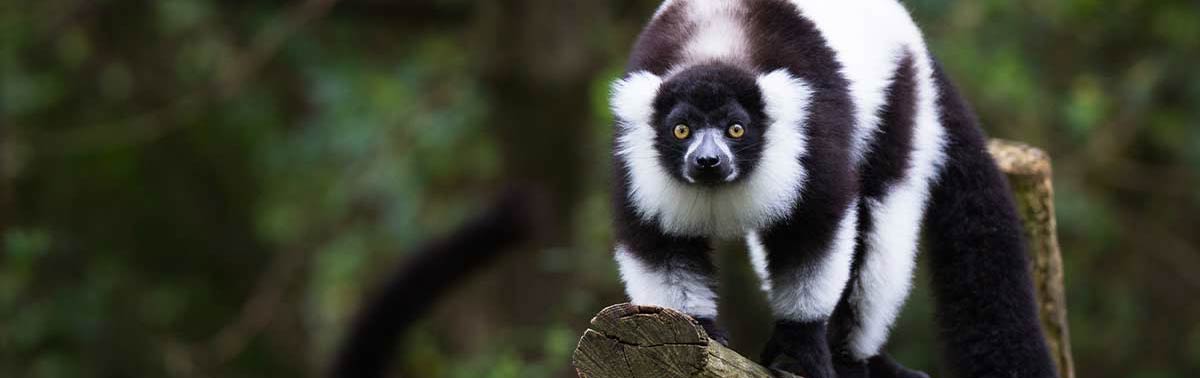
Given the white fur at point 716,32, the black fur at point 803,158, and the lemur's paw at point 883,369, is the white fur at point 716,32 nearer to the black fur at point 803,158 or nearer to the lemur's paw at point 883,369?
the black fur at point 803,158

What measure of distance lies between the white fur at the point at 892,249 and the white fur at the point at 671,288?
0.79 metres

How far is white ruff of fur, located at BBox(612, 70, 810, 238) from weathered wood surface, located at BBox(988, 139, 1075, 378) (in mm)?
1691

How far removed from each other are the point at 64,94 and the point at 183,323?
6.68 ft

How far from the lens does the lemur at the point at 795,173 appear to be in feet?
13.7

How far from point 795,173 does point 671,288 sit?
20.7 inches

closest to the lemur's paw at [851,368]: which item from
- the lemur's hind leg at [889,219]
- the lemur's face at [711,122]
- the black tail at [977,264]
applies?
the lemur's hind leg at [889,219]

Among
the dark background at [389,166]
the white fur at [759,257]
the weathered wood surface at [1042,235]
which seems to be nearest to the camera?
the white fur at [759,257]

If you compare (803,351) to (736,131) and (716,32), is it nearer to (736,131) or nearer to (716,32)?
(736,131)

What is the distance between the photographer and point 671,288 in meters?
4.26

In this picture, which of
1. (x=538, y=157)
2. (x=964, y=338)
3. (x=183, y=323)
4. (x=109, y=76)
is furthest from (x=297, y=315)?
(x=964, y=338)

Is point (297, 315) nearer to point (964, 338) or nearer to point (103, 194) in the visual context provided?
point (103, 194)

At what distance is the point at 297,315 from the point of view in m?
11.5

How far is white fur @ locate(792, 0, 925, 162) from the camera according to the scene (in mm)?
4488

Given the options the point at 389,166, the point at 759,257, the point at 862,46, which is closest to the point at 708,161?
the point at 862,46
